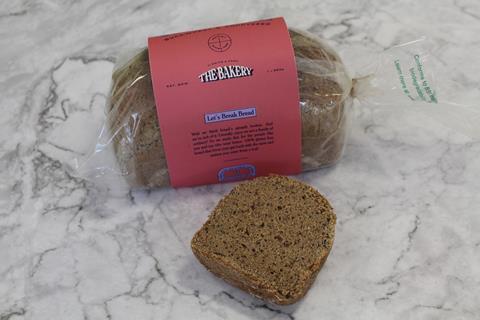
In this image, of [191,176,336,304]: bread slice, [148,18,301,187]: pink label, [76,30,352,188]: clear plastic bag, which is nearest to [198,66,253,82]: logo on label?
[148,18,301,187]: pink label

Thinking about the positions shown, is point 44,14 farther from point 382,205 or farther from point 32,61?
point 382,205

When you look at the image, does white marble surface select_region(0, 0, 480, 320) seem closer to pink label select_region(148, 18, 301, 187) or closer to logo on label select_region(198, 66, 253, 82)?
pink label select_region(148, 18, 301, 187)

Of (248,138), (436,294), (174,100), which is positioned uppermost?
(174,100)

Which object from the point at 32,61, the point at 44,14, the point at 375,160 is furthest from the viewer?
the point at 44,14

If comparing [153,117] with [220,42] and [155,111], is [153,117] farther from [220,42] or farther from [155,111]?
[220,42]

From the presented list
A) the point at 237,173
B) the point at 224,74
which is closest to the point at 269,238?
the point at 237,173

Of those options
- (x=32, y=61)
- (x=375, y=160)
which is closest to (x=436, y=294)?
(x=375, y=160)
